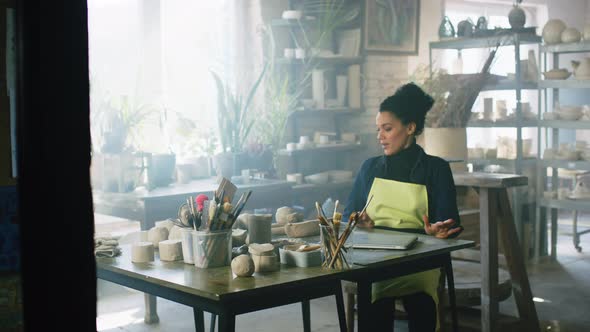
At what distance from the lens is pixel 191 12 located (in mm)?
6449

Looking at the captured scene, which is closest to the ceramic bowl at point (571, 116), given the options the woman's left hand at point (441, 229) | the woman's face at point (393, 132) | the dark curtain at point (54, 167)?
the woman's face at point (393, 132)

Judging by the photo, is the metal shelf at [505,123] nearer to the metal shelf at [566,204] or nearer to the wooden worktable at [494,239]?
the metal shelf at [566,204]

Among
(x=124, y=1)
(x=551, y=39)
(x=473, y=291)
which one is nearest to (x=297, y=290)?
(x=473, y=291)

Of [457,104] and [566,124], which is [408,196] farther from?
[566,124]

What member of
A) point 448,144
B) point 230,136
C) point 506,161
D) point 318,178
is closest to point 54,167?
point 448,144

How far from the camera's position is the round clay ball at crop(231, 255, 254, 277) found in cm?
246

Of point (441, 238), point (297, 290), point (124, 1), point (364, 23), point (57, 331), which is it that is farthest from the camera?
point (364, 23)

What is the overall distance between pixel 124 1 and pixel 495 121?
3.31 meters

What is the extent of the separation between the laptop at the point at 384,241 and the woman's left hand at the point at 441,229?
174 mm

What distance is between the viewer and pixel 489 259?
4055 millimetres

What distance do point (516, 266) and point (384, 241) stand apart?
1.48 metres

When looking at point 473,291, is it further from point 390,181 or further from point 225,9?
point 225,9

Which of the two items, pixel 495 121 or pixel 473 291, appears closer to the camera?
pixel 473 291

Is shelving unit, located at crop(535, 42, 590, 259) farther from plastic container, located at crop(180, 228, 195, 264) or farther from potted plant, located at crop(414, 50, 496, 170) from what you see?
plastic container, located at crop(180, 228, 195, 264)
